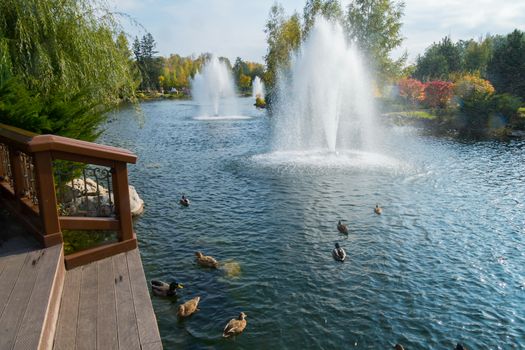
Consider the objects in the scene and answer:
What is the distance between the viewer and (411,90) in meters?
48.3

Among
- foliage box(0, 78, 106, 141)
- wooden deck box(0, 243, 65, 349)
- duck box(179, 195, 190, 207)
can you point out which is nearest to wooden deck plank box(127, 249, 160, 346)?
wooden deck box(0, 243, 65, 349)

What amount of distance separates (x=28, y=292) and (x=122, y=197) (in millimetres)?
1630

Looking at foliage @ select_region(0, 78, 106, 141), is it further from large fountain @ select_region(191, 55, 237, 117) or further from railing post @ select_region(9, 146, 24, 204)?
large fountain @ select_region(191, 55, 237, 117)

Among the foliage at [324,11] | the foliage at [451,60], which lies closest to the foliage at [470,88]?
the foliage at [324,11]

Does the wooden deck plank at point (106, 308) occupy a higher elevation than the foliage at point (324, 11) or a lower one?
lower

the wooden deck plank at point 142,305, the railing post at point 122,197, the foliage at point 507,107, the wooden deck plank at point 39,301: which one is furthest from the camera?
the foliage at point 507,107

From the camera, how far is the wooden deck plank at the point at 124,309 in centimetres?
383

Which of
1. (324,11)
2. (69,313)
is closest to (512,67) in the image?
(324,11)

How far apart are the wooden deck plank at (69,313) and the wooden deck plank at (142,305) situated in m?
0.60

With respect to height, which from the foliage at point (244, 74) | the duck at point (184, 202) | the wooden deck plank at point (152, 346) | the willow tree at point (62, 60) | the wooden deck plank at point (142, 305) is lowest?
the duck at point (184, 202)

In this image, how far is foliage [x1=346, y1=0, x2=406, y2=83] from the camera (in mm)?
38969

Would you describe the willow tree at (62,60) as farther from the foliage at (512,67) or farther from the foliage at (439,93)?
the foliage at (512,67)

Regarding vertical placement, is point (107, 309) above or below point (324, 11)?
below

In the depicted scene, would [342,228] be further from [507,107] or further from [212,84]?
[212,84]
